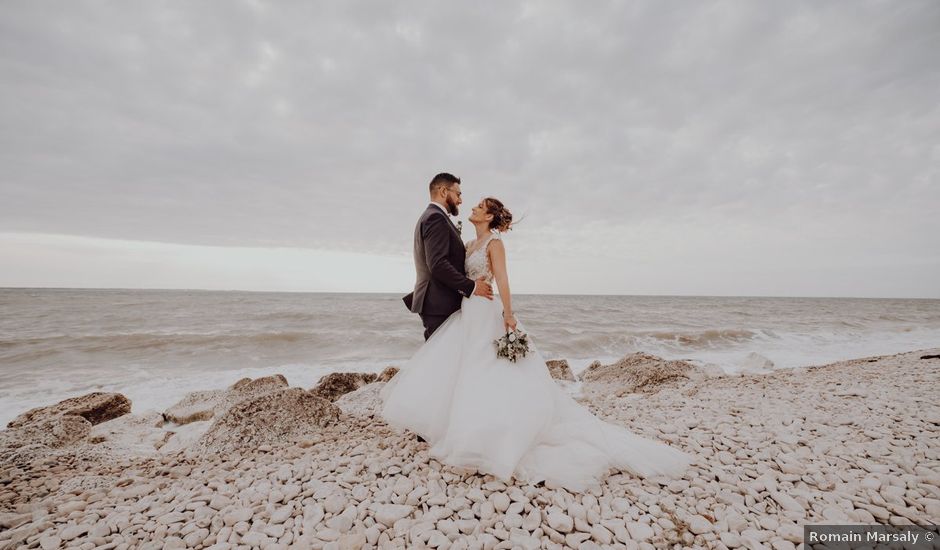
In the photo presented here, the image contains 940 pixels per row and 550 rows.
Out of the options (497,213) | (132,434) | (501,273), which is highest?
(497,213)

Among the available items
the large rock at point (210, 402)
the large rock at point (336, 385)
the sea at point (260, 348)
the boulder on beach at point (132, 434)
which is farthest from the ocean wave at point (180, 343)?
the boulder on beach at point (132, 434)

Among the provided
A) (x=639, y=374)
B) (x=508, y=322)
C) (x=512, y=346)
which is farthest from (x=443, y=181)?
(x=639, y=374)

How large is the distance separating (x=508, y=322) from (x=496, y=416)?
36.9 inches

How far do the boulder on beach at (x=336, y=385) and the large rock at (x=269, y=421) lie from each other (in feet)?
9.99

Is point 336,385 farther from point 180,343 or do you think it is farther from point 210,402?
point 180,343

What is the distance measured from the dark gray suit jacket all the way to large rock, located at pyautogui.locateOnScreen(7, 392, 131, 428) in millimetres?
6286

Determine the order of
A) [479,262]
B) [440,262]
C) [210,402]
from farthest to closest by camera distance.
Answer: [210,402]
[479,262]
[440,262]

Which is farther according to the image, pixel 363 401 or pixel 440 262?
pixel 363 401

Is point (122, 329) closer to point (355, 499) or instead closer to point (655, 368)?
point (355, 499)

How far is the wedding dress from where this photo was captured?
321 centimetres

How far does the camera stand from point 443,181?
4.23 m

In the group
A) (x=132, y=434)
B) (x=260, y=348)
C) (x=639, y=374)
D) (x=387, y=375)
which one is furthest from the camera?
(x=260, y=348)

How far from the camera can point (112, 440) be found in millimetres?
5641

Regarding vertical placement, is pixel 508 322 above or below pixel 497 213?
below
